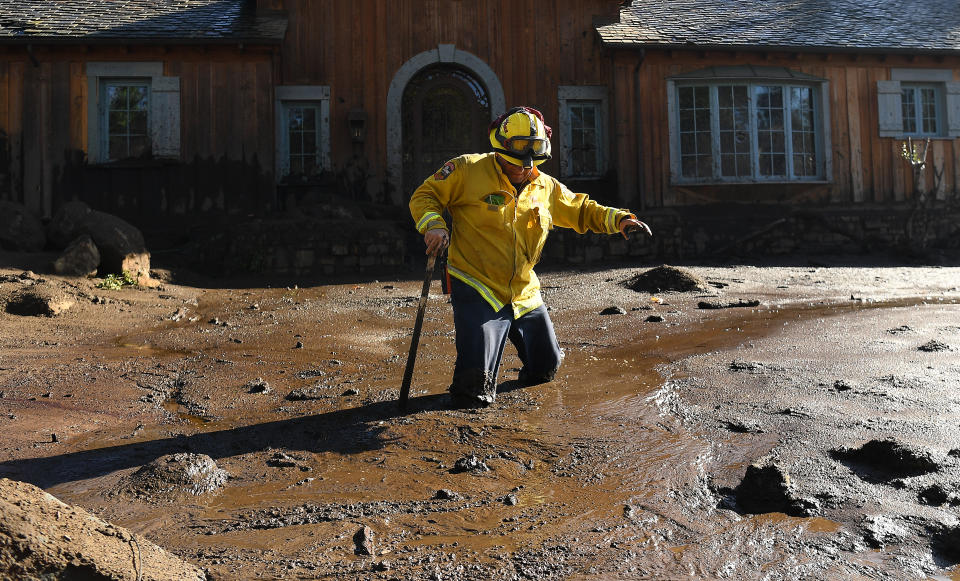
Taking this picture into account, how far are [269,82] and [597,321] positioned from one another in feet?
25.5

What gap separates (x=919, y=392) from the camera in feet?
12.6

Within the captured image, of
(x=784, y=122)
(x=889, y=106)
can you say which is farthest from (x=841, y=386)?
(x=889, y=106)

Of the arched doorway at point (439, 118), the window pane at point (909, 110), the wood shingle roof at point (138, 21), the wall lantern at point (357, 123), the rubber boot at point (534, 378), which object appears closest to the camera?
the rubber boot at point (534, 378)

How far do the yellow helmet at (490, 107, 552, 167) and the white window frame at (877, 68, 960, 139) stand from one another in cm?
1152

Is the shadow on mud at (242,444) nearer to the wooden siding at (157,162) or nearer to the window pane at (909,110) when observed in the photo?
the wooden siding at (157,162)

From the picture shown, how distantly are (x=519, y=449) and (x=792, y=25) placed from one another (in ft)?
42.4

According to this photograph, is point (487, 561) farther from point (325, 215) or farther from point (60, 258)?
point (325, 215)

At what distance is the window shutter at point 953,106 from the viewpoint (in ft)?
44.5

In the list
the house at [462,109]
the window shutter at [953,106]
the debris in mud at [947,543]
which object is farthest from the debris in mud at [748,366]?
the window shutter at [953,106]

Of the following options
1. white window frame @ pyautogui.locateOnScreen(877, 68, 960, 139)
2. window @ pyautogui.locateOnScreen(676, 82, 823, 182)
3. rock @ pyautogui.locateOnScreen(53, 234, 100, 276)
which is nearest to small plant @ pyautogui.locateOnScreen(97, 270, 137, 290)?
rock @ pyautogui.locateOnScreen(53, 234, 100, 276)

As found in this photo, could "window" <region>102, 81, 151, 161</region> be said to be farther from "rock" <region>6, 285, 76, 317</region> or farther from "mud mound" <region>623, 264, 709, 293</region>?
"mud mound" <region>623, 264, 709, 293</region>

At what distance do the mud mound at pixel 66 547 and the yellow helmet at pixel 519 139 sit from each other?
273 cm

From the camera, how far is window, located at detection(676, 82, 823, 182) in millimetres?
12992

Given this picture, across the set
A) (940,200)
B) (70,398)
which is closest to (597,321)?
(70,398)
